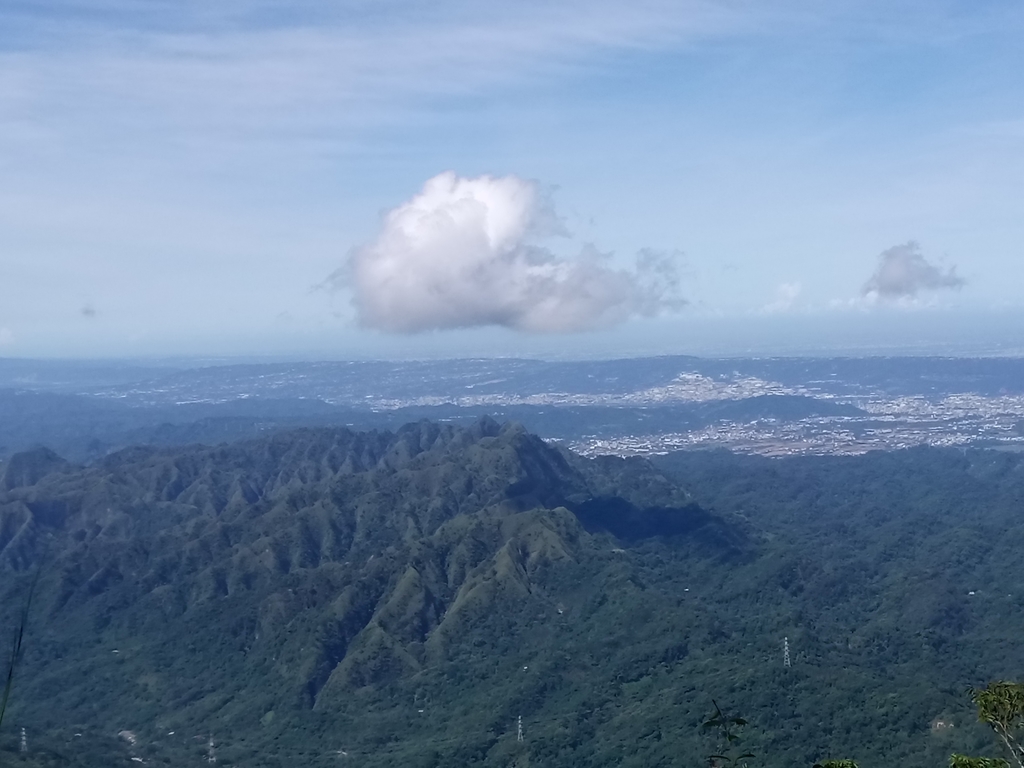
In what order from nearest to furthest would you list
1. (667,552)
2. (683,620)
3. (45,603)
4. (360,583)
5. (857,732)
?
(857,732), (683,620), (360,583), (45,603), (667,552)

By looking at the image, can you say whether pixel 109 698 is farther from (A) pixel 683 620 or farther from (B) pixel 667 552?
(B) pixel 667 552

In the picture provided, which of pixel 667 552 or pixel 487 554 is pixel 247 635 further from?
pixel 667 552

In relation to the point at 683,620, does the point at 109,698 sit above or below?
below

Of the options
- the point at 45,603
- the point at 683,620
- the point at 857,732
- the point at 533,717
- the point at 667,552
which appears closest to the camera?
the point at 857,732

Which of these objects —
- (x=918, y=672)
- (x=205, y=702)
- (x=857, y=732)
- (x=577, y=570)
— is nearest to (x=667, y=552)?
(x=577, y=570)

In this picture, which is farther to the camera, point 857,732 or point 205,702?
point 205,702

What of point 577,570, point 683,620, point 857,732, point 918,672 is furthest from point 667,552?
point 857,732
